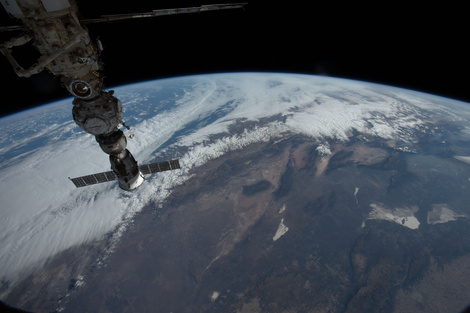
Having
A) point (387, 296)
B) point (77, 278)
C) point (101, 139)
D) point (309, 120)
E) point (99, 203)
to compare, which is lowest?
point (387, 296)

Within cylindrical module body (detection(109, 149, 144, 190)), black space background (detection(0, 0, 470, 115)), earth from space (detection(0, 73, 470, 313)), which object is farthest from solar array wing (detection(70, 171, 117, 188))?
earth from space (detection(0, 73, 470, 313))

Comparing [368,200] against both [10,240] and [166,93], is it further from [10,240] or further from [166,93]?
[166,93]

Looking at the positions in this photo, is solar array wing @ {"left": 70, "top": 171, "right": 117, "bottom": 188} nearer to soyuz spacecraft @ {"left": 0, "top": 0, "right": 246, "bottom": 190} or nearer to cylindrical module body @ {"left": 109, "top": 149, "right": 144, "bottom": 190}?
cylindrical module body @ {"left": 109, "top": 149, "right": 144, "bottom": 190}

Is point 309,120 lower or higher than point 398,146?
higher

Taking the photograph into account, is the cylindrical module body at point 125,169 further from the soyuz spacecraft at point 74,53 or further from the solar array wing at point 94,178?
the solar array wing at point 94,178

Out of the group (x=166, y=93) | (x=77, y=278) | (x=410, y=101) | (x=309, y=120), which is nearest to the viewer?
(x=77, y=278)

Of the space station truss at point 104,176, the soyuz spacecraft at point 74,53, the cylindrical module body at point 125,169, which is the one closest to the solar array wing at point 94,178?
the space station truss at point 104,176

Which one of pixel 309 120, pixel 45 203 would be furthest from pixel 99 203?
pixel 309 120
